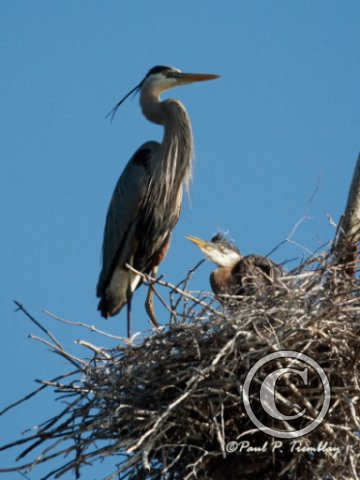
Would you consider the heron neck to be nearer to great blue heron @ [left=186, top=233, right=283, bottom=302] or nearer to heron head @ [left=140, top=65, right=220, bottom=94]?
heron head @ [left=140, top=65, right=220, bottom=94]

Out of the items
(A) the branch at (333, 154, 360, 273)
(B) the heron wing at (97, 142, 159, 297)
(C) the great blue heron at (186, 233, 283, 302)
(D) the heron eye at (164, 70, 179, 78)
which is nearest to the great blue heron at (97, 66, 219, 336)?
(B) the heron wing at (97, 142, 159, 297)

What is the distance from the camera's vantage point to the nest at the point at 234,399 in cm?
457

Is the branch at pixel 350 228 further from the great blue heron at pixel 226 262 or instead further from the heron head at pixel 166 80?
the heron head at pixel 166 80

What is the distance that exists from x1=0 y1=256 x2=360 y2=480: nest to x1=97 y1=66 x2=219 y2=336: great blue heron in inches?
101

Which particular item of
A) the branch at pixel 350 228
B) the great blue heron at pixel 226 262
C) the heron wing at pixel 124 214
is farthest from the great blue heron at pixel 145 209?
the branch at pixel 350 228

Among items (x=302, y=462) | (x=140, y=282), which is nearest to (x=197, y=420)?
(x=302, y=462)

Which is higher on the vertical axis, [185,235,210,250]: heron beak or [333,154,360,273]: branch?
[185,235,210,250]: heron beak

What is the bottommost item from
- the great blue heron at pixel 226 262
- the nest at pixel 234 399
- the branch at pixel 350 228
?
the nest at pixel 234 399

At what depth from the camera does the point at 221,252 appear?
23.1 feet

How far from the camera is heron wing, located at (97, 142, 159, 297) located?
7.64 meters

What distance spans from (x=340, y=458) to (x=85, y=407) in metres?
1.15

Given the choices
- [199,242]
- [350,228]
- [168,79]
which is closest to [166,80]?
[168,79]

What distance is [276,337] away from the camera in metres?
4.59

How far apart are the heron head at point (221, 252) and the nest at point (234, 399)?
1970mm
